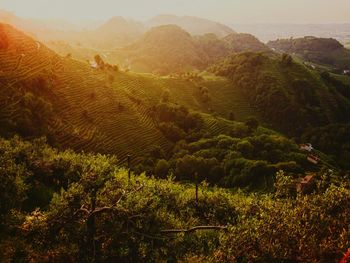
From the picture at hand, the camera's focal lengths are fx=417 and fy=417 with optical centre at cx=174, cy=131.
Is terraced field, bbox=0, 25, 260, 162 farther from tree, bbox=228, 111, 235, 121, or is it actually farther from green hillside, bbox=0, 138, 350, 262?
green hillside, bbox=0, 138, 350, 262

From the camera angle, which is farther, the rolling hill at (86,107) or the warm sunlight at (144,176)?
the rolling hill at (86,107)

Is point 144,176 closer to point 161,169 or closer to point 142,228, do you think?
point 161,169

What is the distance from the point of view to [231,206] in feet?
215

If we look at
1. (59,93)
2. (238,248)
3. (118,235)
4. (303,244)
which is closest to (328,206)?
(303,244)

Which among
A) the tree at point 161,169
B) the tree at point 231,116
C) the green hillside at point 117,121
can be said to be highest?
the green hillside at point 117,121

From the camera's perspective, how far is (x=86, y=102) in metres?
141

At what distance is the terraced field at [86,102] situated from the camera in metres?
121

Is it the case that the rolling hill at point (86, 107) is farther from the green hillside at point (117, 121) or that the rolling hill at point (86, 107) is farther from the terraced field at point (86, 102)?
the green hillside at point (117, 121)

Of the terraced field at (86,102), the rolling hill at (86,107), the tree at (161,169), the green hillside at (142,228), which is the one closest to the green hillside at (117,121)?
the terraced field at (86,102)

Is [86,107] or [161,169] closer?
[161,169]

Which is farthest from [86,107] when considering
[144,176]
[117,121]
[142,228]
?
[142,228]

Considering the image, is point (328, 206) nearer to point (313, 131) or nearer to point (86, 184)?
point (86, 184)

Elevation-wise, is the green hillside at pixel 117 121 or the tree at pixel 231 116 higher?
the green hillside at pixel 117 121

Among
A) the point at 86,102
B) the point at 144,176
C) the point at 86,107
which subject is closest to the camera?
the point at 144,176
